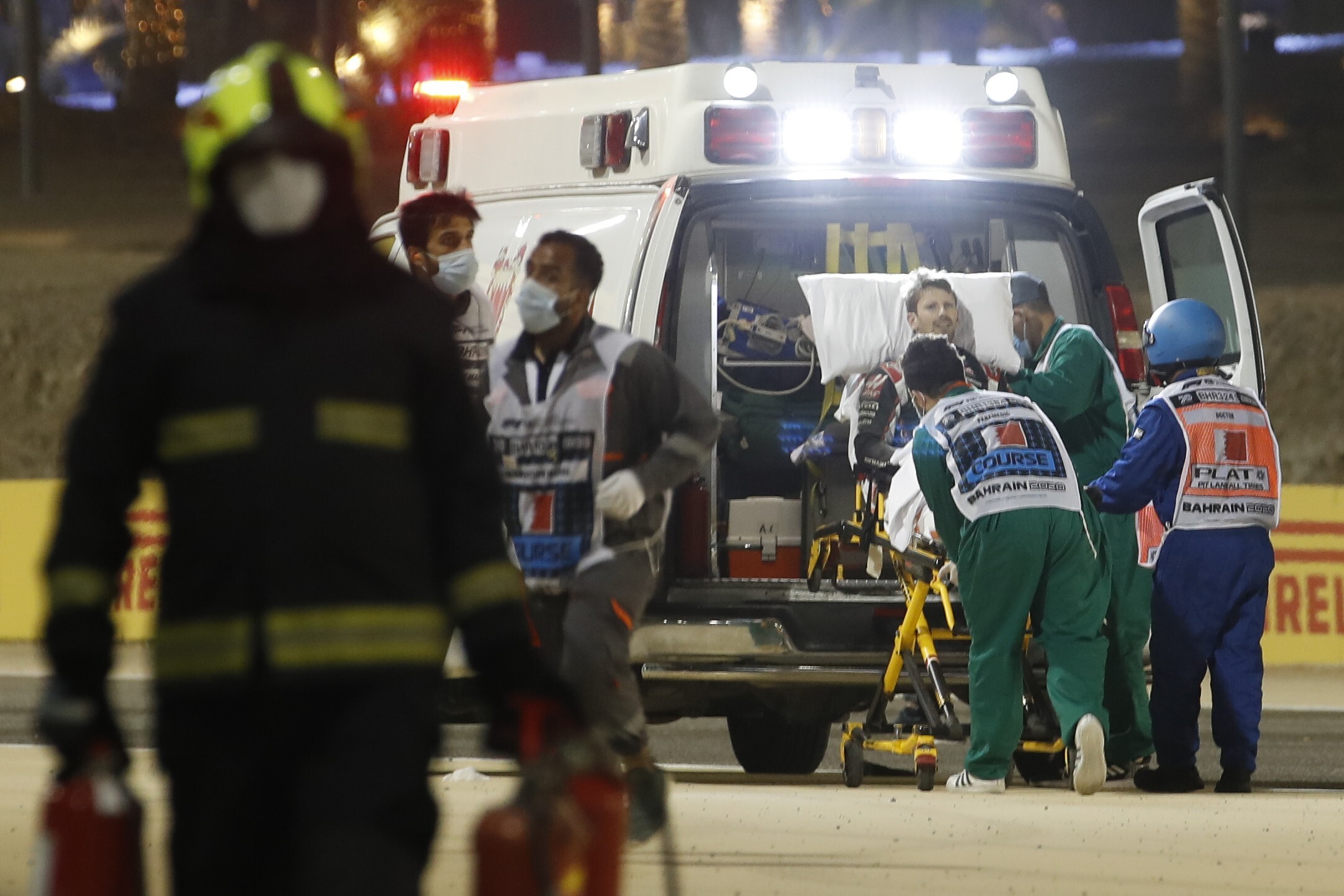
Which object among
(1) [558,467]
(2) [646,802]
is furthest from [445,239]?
(2) [646,802]

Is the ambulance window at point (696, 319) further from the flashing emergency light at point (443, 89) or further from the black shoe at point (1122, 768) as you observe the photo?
the black shoe at point (1122, 768)

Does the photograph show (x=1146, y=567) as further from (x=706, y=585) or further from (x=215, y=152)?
(x=215, y=152)

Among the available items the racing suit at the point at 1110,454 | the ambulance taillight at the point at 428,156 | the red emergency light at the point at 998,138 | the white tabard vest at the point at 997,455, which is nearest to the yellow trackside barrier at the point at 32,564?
the ambulance taillight at the point at 428,156

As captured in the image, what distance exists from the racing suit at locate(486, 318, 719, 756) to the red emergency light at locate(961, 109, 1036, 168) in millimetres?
2318

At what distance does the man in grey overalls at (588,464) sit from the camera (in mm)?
6430

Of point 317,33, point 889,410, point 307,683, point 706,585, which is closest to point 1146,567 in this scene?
point 889,410

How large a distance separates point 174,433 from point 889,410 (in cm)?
551

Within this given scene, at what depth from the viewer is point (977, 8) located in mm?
Result: 50125

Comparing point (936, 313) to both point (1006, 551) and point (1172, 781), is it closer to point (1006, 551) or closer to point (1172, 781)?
point (1006, 551)

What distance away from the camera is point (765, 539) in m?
8.55

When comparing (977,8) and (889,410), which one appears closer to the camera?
(889,410)

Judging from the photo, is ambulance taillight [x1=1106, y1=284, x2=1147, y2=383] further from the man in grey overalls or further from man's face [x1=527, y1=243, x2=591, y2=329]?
man's face [x1=527, y1=243, x2=591, y2=329]

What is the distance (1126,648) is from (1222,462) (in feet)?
2.86

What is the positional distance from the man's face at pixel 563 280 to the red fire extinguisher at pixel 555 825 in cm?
343
